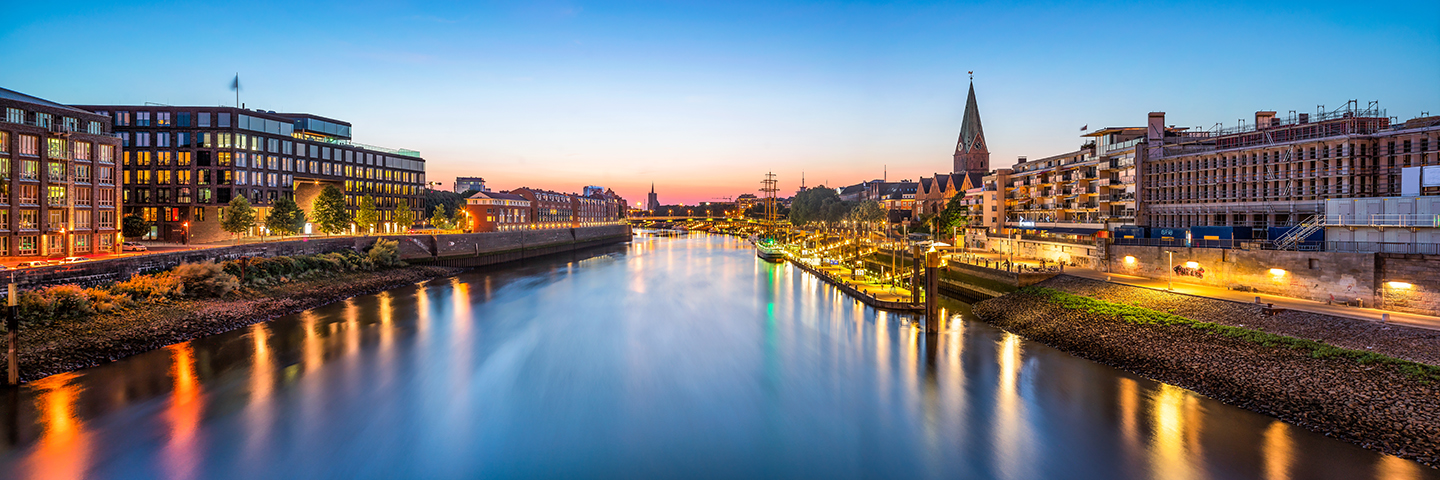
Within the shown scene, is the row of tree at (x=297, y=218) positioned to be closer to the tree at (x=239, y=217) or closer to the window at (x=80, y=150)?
the tree at (x=239, y=217)

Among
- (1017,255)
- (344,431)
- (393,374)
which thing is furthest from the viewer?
(1017,255)

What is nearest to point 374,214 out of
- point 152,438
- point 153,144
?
point 153,144

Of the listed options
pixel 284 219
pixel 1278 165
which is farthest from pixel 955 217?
pixel 284 219

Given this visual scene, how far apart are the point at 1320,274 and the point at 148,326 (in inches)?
1863

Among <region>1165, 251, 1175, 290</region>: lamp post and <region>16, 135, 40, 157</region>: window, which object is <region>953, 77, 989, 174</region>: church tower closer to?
<region>1165, 251, 1175, 290</region>: lamp post

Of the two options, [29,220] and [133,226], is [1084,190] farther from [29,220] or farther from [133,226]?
[133,226]

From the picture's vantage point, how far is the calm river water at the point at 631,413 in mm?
15070

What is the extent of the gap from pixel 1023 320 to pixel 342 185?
7977 centimetres

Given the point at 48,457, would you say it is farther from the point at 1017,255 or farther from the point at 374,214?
the point at 374,214

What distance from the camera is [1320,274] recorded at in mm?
25109

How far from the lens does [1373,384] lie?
1634cm

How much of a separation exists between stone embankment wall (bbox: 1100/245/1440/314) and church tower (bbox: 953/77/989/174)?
3012 inches

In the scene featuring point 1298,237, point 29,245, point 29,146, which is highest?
point 29,146

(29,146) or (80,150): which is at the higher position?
(80,150)
